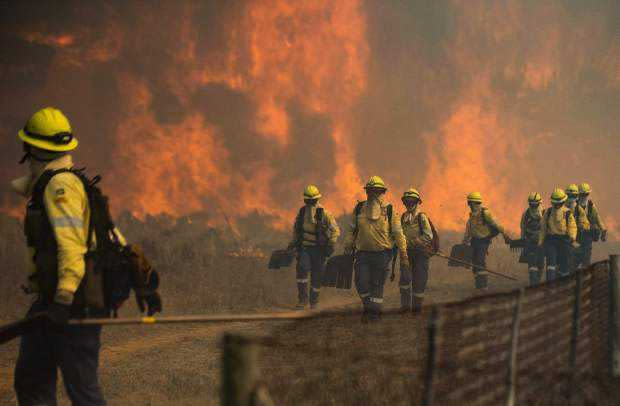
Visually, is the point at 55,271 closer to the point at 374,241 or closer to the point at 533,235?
the point at 374,241

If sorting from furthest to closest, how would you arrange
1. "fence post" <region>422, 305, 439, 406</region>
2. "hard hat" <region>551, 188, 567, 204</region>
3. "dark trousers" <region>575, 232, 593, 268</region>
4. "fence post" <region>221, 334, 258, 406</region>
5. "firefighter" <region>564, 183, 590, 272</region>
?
"dark trousers" <region>575, 232, 593, 268</region>, "firefighter" <region>564, 183, 590, 272</region>, "hard hat" <region>551, 188, 567, 204</region>, "fence post" <region>422, 305, 439, 406</region>, "fence post" <region>221, 334, 258, 406</region>

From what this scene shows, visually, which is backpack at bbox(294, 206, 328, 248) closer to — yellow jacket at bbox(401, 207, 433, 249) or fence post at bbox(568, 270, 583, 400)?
yellow jacket at bbox(401, 207, 433, 249)

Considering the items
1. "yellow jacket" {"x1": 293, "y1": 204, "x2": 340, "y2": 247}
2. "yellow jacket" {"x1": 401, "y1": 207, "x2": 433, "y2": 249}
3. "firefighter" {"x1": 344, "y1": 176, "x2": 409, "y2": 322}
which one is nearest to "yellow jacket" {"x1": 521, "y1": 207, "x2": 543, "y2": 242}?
"yellow jacket" {"x1": 401, "y1": 207, "x2": 433, "y2": 249}

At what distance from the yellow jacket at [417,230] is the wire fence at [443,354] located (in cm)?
623

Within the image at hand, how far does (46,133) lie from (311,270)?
9.15m

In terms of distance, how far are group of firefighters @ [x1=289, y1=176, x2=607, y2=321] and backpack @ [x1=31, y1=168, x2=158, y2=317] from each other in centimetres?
511

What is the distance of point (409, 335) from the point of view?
4543 mm

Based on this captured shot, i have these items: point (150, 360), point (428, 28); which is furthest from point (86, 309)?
point (428, 28)

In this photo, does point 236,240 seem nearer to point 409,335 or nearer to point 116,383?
point 116,383

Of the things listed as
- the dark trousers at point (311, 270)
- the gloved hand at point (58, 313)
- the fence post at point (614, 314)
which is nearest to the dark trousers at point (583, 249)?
the dark trousers at point (311, 270)

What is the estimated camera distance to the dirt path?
23.2 feet

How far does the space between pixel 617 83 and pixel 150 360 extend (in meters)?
49.6

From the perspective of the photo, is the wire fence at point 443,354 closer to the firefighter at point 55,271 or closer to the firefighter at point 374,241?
the firefighter at point 55,271

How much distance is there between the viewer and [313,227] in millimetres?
13172
